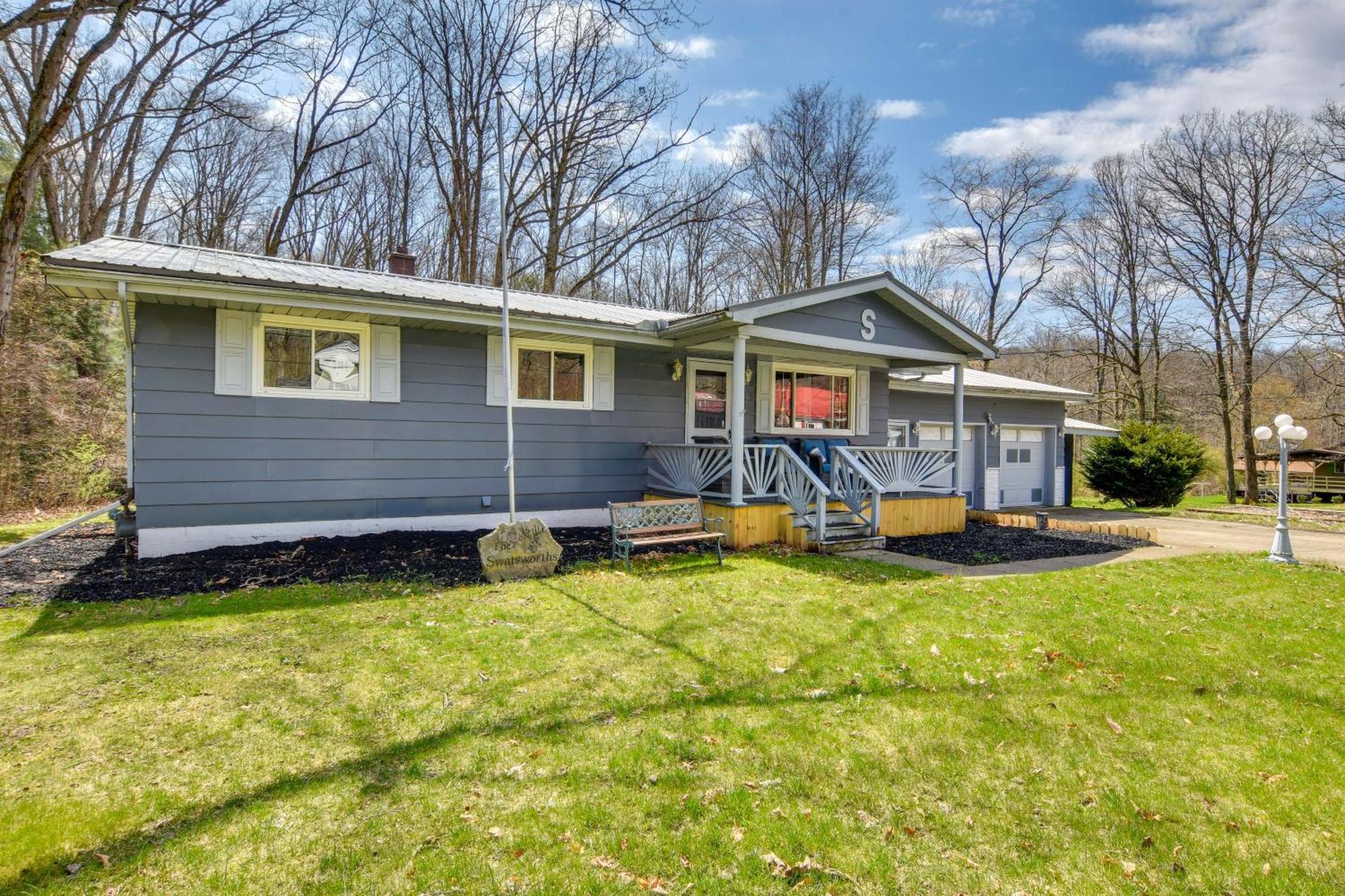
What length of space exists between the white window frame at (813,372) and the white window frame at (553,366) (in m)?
3.29

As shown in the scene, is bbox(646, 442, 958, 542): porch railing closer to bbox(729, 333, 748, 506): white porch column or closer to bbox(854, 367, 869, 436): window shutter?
bbox(729, 333, 748, 506): white porch column

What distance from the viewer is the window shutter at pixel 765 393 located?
432 inches

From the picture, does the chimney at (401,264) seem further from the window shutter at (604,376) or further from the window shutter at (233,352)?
the window shutter at (604,376)

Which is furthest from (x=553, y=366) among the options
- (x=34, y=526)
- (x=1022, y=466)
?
(x=1022, y=466)

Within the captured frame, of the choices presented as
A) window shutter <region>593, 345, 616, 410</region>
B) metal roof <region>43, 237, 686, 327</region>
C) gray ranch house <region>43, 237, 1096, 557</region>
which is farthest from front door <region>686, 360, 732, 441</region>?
window shutter <region>593, 345, 616, 410</region>

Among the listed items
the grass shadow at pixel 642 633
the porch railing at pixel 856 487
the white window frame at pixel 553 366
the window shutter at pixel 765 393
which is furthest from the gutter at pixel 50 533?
the porch railing at pixel 856 487

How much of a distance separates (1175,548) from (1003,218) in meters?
21.2

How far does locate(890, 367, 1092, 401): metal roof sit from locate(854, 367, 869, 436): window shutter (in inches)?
60.7

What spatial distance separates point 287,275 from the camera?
741cm

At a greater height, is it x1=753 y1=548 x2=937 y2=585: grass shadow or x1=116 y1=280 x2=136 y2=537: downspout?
x1=116 y1=280 x2=136 y2=537: downspout

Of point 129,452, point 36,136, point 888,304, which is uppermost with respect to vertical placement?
point 36,136

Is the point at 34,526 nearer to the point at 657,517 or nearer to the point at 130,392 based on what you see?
the point at 130,392

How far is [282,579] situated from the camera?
609 centimetres

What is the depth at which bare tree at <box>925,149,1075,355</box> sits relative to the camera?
83.8 feet
